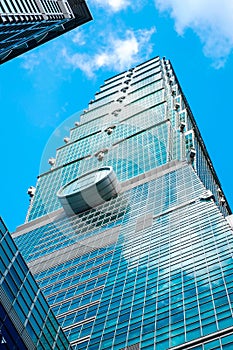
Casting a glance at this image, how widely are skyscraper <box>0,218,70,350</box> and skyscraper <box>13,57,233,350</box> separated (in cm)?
1100

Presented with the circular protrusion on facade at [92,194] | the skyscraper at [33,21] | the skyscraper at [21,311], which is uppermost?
the skyscraper at [33,21]

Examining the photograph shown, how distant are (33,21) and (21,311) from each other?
6654cm

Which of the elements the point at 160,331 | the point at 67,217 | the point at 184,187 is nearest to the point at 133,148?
the point at 67,217

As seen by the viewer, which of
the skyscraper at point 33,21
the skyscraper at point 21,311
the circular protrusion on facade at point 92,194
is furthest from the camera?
the circular protrusion on facade at point 92,194

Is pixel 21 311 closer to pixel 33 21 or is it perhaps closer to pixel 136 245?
pixel 136 245

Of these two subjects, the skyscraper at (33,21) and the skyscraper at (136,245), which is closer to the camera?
the skyscraper at (136,245)

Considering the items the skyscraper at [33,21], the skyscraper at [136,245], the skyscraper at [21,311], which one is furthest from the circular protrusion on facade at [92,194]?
the skyscraper at [21,311]

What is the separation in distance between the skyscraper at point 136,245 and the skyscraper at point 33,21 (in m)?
27.0

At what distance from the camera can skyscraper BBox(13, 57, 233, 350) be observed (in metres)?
47.4

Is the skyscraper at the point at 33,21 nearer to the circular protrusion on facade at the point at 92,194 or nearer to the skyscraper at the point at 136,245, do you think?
the circular protrusion on facade at the point at 92,194

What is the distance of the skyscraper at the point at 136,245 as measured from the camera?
47.4m

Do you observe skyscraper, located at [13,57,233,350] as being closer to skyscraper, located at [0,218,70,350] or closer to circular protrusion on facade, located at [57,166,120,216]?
circular protrusion on facade, located at [57,166,120,216]

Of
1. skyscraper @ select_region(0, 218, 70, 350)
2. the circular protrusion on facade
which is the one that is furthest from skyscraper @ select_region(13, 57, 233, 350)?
skyscraper @ select_region(0, 218, 70, 350)

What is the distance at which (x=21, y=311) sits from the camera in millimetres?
32844
